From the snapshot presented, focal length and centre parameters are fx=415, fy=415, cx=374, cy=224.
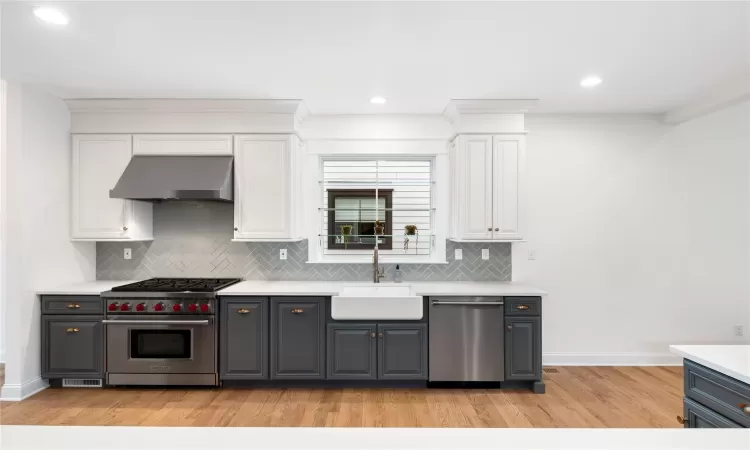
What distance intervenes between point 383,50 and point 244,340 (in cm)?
259

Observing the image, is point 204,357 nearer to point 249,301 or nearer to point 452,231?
point 249,301

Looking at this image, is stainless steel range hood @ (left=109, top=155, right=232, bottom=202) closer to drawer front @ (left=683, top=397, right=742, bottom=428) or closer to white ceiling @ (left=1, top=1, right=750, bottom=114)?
white ceiling @ (left=1, top=1, right=750, bottom=114)

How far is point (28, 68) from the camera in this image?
3.08m

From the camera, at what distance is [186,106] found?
3.81m

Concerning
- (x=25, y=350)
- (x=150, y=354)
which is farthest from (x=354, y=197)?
(x=25, y=350)

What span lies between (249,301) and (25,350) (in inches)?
72.2

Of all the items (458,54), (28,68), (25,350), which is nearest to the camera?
(458,54)

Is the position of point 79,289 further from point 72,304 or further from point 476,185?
point 476,185

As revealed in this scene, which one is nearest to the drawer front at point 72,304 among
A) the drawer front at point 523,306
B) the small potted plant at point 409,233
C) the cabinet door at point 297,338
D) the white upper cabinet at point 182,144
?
the white upper cabinet at point 182,144

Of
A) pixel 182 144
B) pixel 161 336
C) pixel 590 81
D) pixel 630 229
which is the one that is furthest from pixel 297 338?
pixel 630 229

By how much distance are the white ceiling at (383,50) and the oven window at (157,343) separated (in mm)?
2074

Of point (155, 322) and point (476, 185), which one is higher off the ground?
point (476, 185)

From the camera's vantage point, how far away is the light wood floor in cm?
300

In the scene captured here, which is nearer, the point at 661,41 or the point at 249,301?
the point at 661,41
